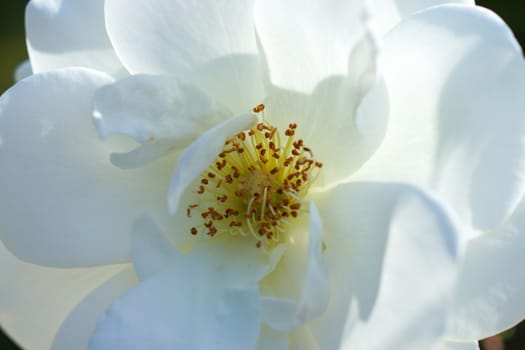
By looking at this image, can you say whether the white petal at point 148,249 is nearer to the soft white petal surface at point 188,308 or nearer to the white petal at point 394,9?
the soft white petal surface at point 188,308

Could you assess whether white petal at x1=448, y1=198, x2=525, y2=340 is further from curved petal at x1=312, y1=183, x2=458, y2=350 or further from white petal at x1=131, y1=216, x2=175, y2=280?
white petal at x1=131, y1=216, x2=175, y2=280

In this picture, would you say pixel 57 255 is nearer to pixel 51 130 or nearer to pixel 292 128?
pixel 51 130

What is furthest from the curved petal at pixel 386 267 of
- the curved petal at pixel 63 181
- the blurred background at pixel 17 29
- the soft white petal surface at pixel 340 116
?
the blurred background at pixel 17 29

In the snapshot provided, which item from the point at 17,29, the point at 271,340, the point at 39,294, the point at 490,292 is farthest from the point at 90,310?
the point at 17,29

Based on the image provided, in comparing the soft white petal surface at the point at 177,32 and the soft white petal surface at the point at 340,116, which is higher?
the soft white petal surface at the point at 177,32

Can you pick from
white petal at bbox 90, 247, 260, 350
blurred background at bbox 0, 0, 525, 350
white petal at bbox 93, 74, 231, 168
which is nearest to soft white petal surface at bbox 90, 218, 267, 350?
white petal at bbox 90, 247, 260, 350

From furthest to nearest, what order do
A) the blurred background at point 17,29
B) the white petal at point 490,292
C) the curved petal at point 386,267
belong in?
the blurred background at point 17,29 < the white petal at point 490,292 < the curved petal at point 386,267

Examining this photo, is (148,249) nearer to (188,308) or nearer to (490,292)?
(188,308)
